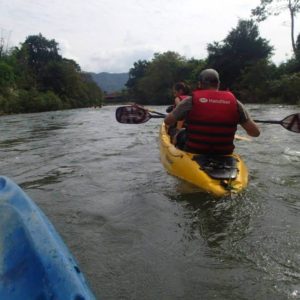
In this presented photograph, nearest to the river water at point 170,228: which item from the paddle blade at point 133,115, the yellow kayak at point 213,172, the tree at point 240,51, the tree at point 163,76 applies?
the yellow kayak at point 213,172

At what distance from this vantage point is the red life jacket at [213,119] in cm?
411

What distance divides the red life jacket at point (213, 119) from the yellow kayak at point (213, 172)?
0.48ft

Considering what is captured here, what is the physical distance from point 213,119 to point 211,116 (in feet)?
Answer: 0.13

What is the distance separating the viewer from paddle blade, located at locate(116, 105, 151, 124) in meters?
5.57

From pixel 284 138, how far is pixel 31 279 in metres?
7.67

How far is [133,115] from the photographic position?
5.63 meters

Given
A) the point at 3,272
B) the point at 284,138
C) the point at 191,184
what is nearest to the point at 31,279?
the point at 3,272

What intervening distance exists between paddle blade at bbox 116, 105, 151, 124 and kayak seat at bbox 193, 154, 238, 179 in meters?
1.47

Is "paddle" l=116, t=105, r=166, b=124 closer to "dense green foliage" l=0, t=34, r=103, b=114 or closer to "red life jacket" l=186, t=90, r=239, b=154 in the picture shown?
"red life jacket" l=186, t=90, r=239, b=154

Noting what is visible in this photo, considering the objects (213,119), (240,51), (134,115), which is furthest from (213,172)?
(240,51)

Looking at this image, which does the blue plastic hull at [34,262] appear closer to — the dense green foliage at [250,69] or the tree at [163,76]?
the dense green foliage at [250,69]

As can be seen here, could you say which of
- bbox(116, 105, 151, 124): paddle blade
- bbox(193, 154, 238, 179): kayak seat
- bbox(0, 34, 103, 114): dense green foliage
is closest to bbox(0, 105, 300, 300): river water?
bbox(193, 154, 238, 179): kayak seat

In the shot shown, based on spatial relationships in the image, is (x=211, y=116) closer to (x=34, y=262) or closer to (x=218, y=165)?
(x=218, y=165)

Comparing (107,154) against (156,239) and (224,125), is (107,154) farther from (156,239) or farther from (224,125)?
(156,239)
